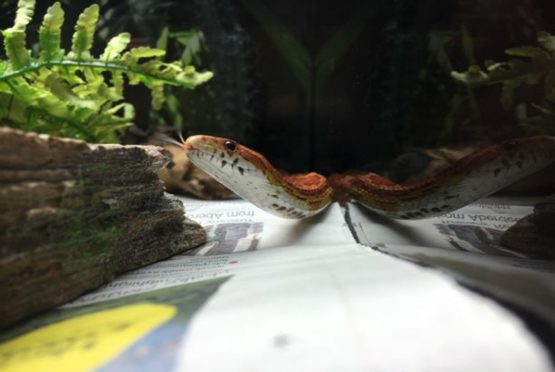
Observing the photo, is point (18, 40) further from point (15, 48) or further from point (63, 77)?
point (63, 77)

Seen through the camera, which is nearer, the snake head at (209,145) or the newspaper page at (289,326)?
the newspaper page at (289,326)

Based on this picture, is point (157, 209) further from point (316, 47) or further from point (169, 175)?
point (316, 47)

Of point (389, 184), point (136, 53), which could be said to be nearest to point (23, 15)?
point (136, 53)

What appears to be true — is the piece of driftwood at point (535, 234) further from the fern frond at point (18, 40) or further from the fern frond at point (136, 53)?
the fern frond at point (18, 40)

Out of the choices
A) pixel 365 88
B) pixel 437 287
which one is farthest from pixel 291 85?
pixel 437 287

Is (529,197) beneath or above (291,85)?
beneath

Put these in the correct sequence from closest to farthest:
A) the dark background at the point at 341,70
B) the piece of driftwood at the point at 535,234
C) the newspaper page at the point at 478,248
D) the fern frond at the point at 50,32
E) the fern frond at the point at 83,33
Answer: the newspaper page at the point at 478,248, the piece of driftwood at the point at 535,234, the fern frond at the point at 50,32, the fern frond at the point at 83,33, the dark background at the point at 341,70

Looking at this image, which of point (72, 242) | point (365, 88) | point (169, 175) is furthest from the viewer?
point (169, 175)

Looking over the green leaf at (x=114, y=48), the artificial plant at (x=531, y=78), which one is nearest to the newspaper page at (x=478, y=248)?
the artificial plant at (x=531, y=78)
